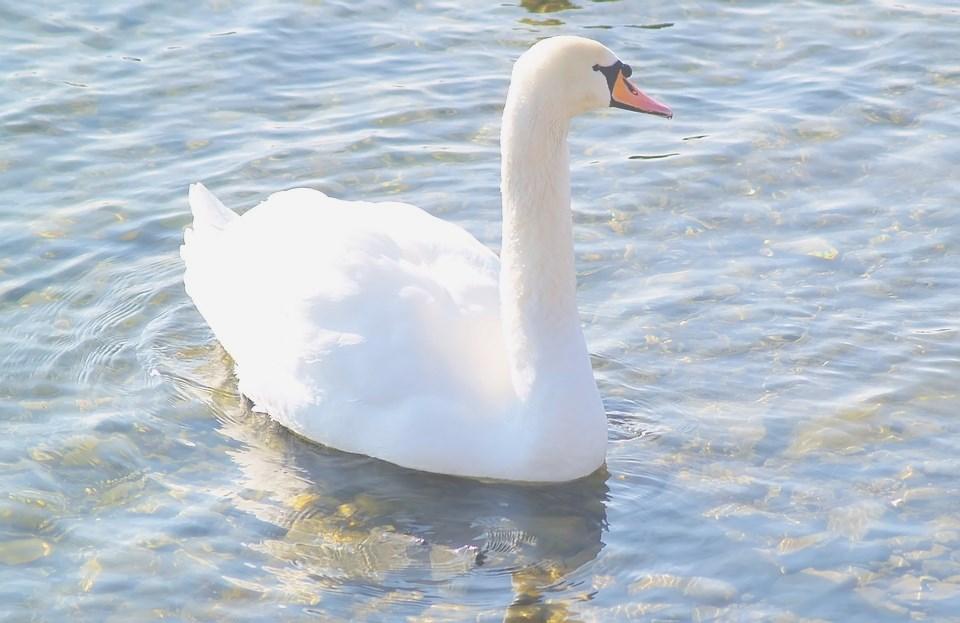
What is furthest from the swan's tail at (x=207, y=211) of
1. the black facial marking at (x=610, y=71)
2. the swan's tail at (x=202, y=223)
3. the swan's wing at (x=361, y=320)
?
the black facial marking at (x=610, y=71)

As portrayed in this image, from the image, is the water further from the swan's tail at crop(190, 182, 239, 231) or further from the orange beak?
the orange beak

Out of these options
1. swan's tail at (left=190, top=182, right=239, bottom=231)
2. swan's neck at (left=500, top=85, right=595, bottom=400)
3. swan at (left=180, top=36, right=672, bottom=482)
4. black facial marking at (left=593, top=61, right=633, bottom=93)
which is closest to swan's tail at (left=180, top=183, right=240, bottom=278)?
swan's tail at (left=190, top=182, right=239, bottom=231)

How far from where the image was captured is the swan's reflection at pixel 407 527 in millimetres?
7176

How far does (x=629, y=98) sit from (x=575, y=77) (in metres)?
0.28

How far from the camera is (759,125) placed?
11.8 meters

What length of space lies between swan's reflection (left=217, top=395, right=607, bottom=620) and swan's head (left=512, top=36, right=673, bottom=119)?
1.80m

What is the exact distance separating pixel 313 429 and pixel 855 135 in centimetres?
519

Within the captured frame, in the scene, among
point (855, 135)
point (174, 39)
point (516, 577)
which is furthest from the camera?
point (174, 39)

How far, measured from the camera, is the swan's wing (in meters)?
7.90

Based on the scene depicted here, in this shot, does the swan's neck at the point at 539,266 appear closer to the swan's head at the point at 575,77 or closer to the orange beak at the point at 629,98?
the swan's head at the point at 575,77

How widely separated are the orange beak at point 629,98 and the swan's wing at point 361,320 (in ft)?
3.93

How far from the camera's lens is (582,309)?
31.5 ft

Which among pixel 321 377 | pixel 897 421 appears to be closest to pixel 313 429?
pixel 321 377

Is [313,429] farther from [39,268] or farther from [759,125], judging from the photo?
[759,125]
